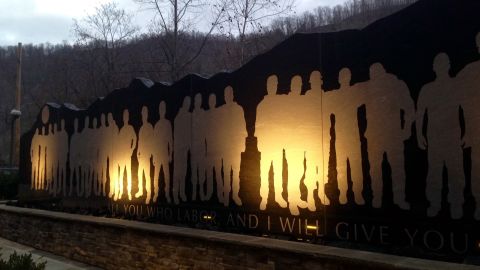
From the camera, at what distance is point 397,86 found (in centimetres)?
594

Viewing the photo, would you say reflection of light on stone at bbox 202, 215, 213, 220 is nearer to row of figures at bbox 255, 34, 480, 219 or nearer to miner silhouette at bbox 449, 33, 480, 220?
row of figures at bbox 255, 34, 480, 219

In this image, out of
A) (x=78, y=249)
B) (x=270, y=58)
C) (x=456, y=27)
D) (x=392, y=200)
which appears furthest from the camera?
(x=78, y=249)

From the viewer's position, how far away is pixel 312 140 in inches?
271

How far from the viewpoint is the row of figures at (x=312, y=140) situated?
17.9 ft

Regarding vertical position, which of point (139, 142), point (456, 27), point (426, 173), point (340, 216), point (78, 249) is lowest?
point (78, 249)

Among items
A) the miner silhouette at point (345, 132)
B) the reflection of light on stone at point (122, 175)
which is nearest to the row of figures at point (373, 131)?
the miner silhouette at point (345, 132)

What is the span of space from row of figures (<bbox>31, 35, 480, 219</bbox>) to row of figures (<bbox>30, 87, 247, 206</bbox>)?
0.07ft

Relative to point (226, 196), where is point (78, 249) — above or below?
below

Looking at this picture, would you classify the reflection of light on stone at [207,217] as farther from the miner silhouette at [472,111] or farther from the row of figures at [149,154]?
the miner silhouette at [472,111]

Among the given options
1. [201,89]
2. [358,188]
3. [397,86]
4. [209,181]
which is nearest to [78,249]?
[209,181]

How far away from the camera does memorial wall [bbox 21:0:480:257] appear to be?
544 cm

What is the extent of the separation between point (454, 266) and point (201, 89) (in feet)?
17.7

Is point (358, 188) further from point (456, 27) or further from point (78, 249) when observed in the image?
point (78, 249)

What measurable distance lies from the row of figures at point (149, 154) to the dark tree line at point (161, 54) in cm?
312
